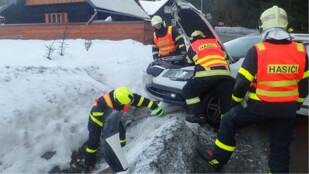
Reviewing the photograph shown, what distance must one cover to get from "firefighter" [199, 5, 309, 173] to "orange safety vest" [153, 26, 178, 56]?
3.17 m

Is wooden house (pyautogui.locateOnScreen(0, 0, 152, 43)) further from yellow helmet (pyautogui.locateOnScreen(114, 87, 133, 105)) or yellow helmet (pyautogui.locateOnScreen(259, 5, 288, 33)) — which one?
yellow helmet (pyautogui.locateOnScreen(259, 5, 288, 33))

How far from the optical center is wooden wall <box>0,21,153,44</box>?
450 inches

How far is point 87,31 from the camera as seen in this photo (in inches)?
483

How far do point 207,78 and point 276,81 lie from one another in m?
1.04

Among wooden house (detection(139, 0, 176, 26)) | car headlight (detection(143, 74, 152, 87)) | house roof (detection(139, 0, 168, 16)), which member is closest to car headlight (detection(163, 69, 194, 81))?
car headlight (detection(143, 74, 152, 87))

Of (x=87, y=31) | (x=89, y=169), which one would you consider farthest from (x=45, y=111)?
(x=87, y=31)

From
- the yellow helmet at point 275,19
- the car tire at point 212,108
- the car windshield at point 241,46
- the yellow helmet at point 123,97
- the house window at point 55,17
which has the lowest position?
the house window at point 55,17

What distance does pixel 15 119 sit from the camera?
12.4ft

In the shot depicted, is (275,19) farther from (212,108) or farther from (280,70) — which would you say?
(212,108)

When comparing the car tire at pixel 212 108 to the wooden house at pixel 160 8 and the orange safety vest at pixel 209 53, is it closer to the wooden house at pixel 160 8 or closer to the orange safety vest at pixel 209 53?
the orange safety vest at pixel 209 53

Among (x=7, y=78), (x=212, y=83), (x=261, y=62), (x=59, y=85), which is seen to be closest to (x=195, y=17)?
(x=212, y=83)

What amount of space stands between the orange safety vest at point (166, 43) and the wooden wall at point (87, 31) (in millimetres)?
5767

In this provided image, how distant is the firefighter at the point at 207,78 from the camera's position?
3266 mm

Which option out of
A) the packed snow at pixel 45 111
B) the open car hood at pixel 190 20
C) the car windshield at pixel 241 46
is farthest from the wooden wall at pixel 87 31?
the open car hood at pixel 190 20
